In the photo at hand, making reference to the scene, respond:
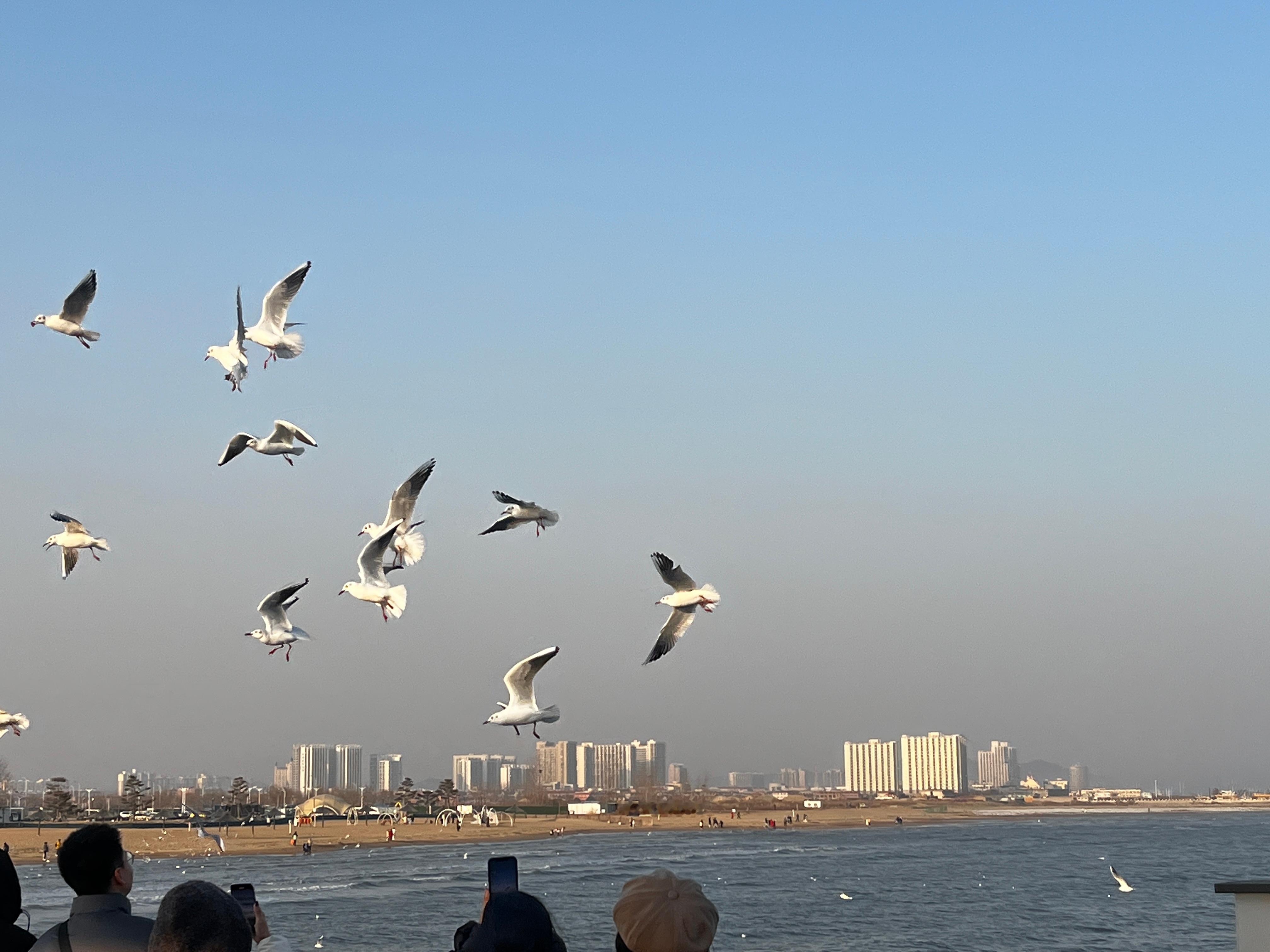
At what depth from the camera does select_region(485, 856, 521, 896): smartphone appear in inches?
154

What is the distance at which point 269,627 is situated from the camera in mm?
19453

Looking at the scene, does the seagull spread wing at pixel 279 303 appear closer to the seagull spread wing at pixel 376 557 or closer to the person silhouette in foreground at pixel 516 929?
the seagull spread wing at pixel 376 557

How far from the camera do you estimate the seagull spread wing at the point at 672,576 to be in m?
18.5

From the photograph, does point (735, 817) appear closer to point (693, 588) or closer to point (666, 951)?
point (693, 588)

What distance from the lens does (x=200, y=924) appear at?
3.39m

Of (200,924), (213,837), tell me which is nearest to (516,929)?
(200,924)

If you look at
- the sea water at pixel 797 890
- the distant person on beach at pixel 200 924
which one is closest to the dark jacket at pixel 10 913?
the distant person on beach at pixel 200 924

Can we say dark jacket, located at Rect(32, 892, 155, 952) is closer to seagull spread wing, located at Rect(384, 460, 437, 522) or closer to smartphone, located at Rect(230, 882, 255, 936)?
smartphone, located at Rect(230, 882, 255, 936)

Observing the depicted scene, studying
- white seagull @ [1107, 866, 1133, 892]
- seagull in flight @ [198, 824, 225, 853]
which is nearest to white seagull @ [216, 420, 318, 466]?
white seagull @ [1107, 866, 1133, 892]

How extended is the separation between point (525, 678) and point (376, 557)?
2863mm

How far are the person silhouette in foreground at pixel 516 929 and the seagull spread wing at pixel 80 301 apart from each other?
56.1 ft

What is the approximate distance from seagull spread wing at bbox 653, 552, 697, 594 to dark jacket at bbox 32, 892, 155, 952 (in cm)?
1420

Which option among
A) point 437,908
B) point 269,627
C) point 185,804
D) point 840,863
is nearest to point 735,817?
point 185,804

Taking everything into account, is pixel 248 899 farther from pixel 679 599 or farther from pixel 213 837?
pixel 213 837
